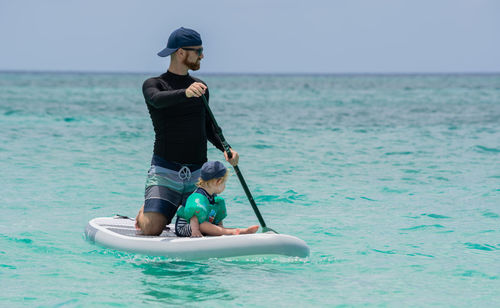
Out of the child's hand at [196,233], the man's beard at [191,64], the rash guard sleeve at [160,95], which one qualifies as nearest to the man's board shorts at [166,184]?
the child's hand at [196,233]

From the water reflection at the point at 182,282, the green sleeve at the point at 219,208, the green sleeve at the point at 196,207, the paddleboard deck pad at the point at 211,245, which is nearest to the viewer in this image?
the water reflection at the point at 182,282

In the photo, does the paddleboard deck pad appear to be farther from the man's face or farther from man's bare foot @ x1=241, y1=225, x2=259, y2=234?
the man's face

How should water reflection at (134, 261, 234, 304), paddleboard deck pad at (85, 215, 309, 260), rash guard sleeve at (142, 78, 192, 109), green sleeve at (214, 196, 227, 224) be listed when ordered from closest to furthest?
water reflection at (134, 261, 234, 304) < rash guard sleeve at (142, 78, 192, 109) < paddleboard deck pad at (85, 215, 309, 260) < green sleeve at (214, 196, 227, 224)

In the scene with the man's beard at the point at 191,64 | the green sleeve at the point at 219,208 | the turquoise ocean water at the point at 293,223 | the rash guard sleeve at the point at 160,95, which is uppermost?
the man's beard at the point at 191,64

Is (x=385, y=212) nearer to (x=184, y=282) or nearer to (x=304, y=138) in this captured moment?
(x=184, y=282)

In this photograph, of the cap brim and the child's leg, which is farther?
the child's leg

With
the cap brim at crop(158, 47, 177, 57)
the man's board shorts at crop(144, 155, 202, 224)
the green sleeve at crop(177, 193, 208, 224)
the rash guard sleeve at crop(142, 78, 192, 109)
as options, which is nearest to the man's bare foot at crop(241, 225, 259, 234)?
the green sleeve at crop(177, 193, 208, 224)

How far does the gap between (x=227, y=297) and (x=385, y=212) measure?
4563 millimetres

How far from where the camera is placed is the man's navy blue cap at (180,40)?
5762 mm

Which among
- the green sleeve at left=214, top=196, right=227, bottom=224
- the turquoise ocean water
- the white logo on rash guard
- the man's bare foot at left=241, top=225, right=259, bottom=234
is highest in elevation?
the white logo on rash guard

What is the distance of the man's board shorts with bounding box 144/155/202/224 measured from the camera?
597 centimetres

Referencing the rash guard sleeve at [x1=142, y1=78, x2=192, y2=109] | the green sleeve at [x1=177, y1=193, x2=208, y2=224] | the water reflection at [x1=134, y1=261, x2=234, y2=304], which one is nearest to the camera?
the water reflection at [x1=134, y1=261, x2=234, y2=304]

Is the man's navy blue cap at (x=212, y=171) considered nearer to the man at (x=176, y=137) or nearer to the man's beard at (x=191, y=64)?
the man at (x=176, y=137)

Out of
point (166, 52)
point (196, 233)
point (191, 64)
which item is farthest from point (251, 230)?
point (166, 52)
